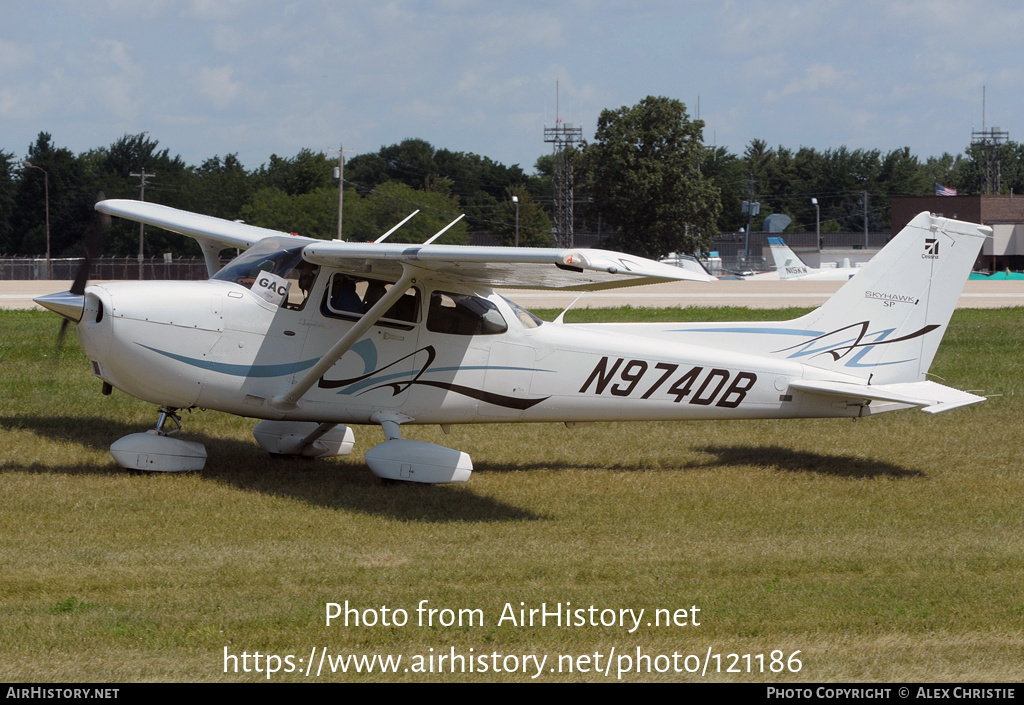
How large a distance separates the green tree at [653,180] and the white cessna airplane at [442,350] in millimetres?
66958

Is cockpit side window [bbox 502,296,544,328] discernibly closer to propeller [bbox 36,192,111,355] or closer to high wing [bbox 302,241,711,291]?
high wing [bbox 302,241,711,291]

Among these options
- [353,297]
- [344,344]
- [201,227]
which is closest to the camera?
[344,344]

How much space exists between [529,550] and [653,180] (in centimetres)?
7209

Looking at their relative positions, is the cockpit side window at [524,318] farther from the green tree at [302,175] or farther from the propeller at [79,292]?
the green tree at [302,175]

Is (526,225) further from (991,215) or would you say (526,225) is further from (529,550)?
(529,550)

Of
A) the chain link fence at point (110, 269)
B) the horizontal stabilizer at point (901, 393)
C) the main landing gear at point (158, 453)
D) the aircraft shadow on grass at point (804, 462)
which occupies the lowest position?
the aircraft shadow on grass at point (804, 462)

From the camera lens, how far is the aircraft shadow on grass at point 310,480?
29.3 ft

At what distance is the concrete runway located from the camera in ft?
105

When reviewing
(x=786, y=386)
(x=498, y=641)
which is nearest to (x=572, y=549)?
(x=498, y=641)

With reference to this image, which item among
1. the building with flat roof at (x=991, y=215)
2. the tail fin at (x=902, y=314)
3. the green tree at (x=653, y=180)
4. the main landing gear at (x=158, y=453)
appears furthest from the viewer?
the building with flat roof at (x=991, y=215)

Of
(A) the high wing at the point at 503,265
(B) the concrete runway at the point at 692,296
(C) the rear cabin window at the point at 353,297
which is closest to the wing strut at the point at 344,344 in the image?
(A) the high wing at the point at 503,265

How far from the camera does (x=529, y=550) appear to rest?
7.69 meters

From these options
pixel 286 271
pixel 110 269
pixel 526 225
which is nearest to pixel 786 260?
pixel 526 225

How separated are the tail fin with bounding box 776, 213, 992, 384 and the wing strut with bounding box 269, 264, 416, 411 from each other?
4.37 metres
